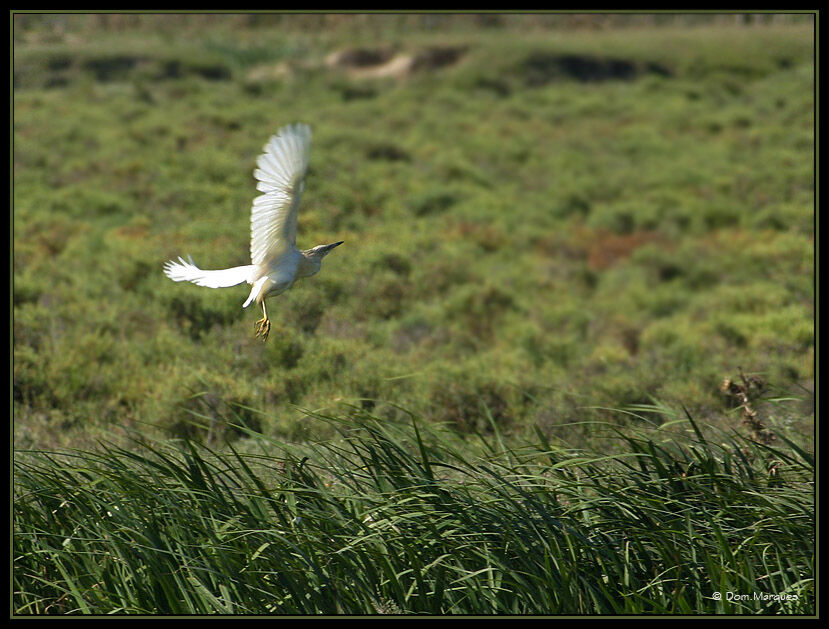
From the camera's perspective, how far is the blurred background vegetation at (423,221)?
285 inches

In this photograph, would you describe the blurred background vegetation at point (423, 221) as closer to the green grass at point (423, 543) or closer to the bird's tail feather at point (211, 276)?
the green grass at point (423, 543)

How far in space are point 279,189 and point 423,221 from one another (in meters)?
10.2

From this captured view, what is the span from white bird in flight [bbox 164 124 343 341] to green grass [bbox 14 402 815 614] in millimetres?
769

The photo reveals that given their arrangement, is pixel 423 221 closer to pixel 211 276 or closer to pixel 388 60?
pixel 211 276

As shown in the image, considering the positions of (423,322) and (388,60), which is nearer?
(423,322)

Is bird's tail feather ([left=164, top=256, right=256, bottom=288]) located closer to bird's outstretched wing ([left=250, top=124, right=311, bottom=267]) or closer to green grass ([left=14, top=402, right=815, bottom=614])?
bird's outstretched wing ([left=250, top=124, right=311, bottom=267])

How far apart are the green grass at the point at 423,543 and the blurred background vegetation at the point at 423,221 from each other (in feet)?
1.71

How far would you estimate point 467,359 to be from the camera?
9008 mm

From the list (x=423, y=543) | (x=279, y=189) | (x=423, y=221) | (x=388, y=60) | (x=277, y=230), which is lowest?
(x=423, y=543)

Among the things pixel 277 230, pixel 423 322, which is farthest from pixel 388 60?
pixel 277 230

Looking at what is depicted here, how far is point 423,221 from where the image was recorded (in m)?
13.6

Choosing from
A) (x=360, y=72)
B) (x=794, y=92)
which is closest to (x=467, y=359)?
(x=794, y=92)

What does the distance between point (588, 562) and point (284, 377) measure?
3673 millimetres

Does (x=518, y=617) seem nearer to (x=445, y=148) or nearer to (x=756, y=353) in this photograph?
(x=756, y=353)
